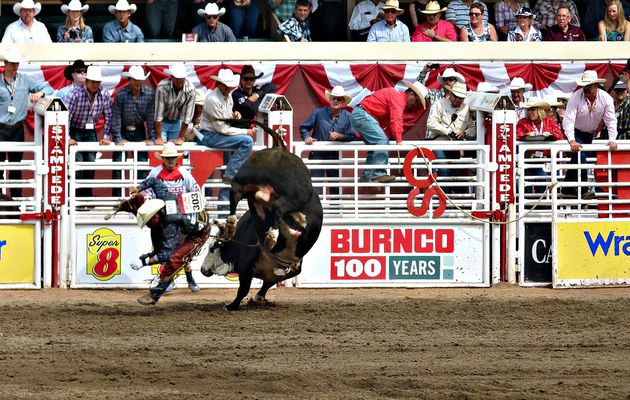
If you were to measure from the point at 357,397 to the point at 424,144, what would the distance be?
250 inches

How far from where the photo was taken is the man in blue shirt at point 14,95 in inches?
606

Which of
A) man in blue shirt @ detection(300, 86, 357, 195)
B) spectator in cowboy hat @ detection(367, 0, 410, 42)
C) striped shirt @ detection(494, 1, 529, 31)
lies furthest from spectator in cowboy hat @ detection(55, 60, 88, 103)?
striped shirt @ detection(494, 1, 529, 31)

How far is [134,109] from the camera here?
1579cm

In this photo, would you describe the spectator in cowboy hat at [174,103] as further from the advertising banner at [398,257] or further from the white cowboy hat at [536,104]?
the white cowboy hat at [536,104]

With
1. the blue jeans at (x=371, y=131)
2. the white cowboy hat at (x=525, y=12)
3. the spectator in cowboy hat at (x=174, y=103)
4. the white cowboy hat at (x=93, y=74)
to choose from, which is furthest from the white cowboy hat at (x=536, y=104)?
the white cowboy hat at (x=93, y=74)

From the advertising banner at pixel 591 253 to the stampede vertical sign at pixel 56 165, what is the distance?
18.4 ft

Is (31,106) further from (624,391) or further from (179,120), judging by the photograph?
(624,391)

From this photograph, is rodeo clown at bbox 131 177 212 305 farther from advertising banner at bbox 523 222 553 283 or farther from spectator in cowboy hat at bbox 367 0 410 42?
spectator in cowboy hat at bbox 367 0 410 42

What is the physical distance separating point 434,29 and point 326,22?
1.69m

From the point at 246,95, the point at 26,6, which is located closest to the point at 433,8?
the point at 246,95

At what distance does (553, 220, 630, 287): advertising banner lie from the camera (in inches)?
598

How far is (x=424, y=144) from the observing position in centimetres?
1527

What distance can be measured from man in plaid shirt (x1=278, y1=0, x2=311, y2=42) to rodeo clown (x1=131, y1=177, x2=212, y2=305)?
575 cm

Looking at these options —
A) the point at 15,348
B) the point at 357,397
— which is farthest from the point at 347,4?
the point at 357,397
